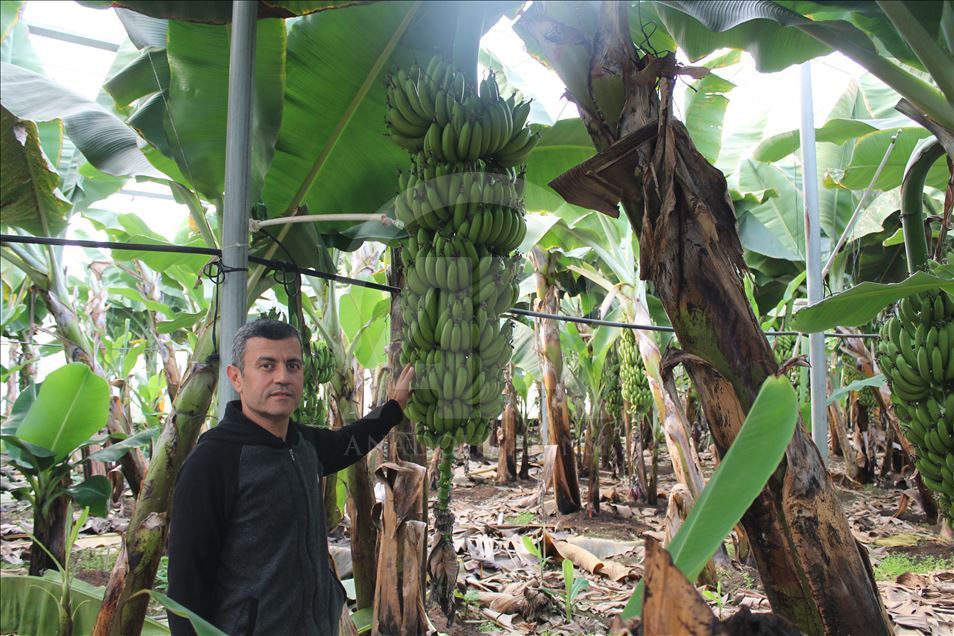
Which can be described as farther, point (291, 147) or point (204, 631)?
point (291, 147)

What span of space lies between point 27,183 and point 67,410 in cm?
106

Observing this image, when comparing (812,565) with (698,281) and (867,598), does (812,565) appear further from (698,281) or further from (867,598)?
(698,281)

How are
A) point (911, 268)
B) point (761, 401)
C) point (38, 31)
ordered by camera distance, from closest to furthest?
1. point (761, 401)
2. point (911, 268)
3. point (38, 31)

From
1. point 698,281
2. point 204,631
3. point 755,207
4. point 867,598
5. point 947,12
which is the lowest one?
point 867,598

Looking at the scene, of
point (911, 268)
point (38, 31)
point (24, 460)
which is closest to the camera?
point (911, 268)

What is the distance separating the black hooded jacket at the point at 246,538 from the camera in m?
1.08

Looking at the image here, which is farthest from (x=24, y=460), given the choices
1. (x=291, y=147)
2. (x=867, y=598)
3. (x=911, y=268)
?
(x=911, y=268)

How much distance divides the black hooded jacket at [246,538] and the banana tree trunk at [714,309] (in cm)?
77

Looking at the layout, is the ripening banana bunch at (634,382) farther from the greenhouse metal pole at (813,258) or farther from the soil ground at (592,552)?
the greenhouse metal pole at (813,258)

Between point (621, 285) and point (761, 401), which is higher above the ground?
point (621, 285)

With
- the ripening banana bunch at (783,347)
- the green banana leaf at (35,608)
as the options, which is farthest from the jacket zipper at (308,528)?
the ripening banana bunch at (783,347)

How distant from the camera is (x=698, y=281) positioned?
1138mm

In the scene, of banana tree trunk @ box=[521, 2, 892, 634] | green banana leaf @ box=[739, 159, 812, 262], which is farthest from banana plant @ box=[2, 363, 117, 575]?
green banana leaf @ box=[739, 159, 812, 262]

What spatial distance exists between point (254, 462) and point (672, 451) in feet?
7.09
